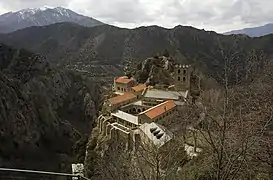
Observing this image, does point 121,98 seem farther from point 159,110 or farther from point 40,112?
point 40,112

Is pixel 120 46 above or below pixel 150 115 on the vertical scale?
above

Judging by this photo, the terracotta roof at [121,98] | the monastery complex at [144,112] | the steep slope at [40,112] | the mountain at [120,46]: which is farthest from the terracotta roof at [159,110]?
the mountain at [120,46]

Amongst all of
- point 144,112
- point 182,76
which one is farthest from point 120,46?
point 144,112

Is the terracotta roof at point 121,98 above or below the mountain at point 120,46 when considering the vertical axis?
below

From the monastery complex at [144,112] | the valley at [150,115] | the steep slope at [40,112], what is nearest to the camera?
the valley at [150,115]

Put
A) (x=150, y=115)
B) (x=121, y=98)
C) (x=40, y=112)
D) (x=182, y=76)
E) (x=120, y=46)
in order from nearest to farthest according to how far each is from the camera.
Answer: (x=150, y=115) < (x=121, y=98) < (x=182, y=76) < (x=40, y=112) < (x=120, y=46)

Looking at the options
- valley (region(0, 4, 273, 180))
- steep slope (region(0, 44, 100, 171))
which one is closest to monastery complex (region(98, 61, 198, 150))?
valley (region(0, 4, 273, 180))

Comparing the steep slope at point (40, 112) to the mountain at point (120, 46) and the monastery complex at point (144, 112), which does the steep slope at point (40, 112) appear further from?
the mountain at point (120, 46)

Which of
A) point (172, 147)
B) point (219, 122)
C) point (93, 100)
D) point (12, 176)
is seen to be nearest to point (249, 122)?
point (219, 122)
